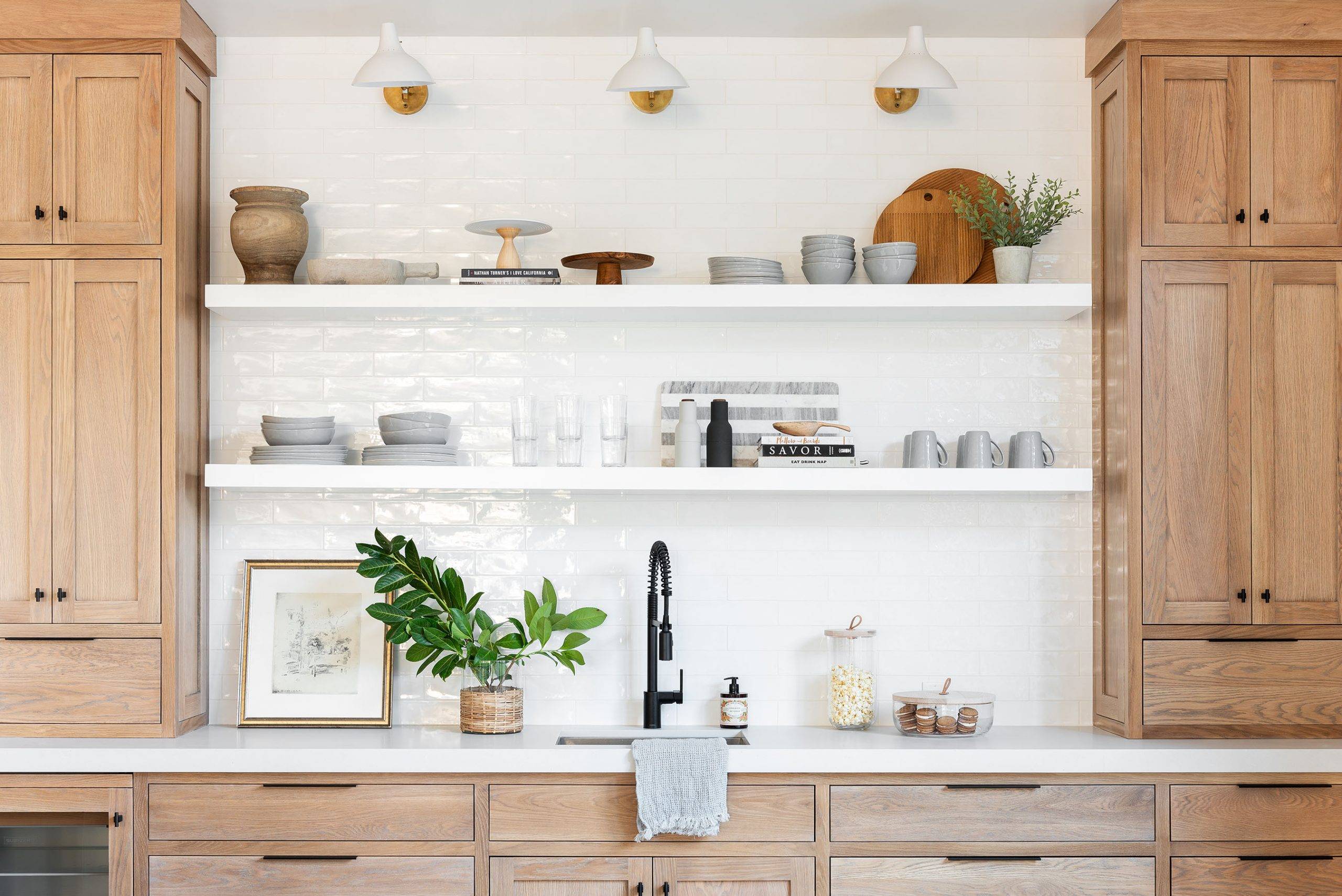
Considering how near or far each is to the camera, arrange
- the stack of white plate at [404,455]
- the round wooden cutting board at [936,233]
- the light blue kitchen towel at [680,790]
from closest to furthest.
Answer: the light blue kitchen towel at [680,790], the stack of white plate at [404,455], the round wooden cutting board at [936,233]

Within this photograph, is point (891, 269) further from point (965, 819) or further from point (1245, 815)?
point (1245, 815)

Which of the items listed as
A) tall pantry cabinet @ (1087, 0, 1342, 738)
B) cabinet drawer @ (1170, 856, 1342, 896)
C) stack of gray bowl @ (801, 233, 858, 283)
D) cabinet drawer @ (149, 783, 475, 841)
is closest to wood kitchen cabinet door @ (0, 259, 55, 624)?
cabinet drawer @ (149, 783, 475, 841)

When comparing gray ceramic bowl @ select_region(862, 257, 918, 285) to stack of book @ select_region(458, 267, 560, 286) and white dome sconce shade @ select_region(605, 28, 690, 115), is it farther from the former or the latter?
stack of book @ select_region(458, 267, 560, 286)

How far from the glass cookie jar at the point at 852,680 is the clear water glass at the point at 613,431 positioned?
827mm

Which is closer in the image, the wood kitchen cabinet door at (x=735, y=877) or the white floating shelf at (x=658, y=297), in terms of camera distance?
the wood kitchen cabinet door at (x=735, y=877)

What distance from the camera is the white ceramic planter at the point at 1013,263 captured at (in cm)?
321

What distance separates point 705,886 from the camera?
2863 millimetres

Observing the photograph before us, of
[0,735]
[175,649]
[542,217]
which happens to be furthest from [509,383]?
[0,735]

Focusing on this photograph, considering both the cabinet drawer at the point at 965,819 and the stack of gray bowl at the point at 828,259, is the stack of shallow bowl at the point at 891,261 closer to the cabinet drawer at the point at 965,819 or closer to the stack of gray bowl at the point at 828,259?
the stack of gray bowl at the point at 828,259

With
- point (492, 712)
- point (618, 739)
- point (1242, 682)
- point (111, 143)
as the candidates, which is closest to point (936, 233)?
point (1242, 682)

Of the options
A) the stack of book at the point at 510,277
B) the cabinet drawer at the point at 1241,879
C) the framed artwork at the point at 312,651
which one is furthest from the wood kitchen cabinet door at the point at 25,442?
the cabinet drawer at the point at 1241,879

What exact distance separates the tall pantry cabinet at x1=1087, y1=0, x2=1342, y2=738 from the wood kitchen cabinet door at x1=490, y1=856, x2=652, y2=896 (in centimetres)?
151

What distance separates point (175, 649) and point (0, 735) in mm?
533

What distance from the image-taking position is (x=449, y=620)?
3.16 metres
